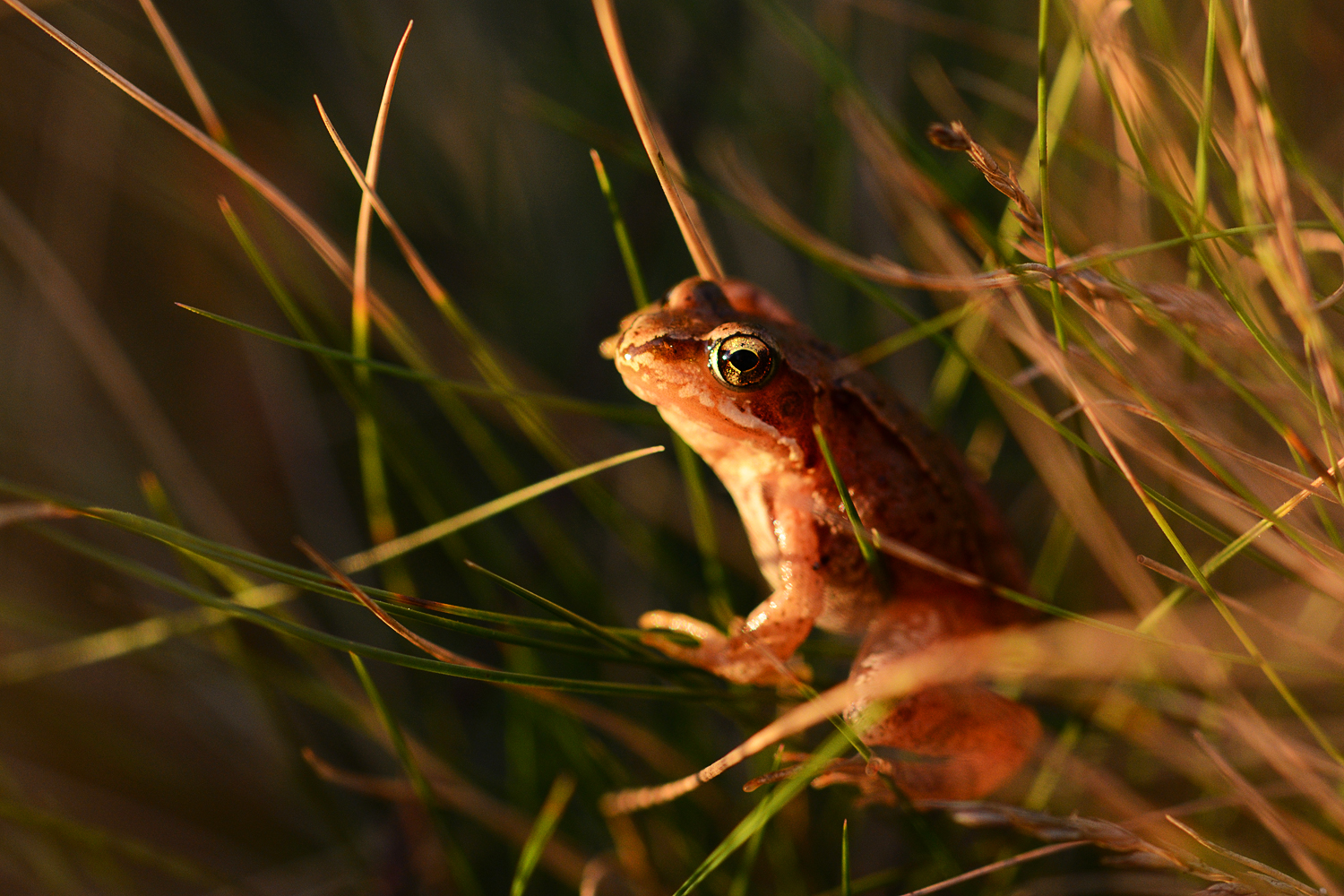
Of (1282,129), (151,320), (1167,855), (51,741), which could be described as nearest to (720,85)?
(1282,129)

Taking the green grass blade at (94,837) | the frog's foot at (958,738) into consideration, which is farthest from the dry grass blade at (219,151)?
the frog's foot at (958,738)

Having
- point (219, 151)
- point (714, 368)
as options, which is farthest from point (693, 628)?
point (219, 151)

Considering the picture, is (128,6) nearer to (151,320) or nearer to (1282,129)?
(151,320)

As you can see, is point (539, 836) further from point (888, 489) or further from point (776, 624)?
point (888, 489)

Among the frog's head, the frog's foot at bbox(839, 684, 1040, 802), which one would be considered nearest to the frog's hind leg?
the frog's foot at bbox(839, 684, 1040, 802)

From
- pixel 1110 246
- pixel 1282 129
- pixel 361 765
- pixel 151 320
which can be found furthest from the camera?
pixel 151 320

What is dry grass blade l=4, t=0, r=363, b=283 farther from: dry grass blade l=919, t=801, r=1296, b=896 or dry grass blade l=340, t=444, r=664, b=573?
dry grass blade l=919, t=801, r=1296, b=896

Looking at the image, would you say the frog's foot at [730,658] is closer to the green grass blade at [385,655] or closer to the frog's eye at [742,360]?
the green grass blade at [385,655]
